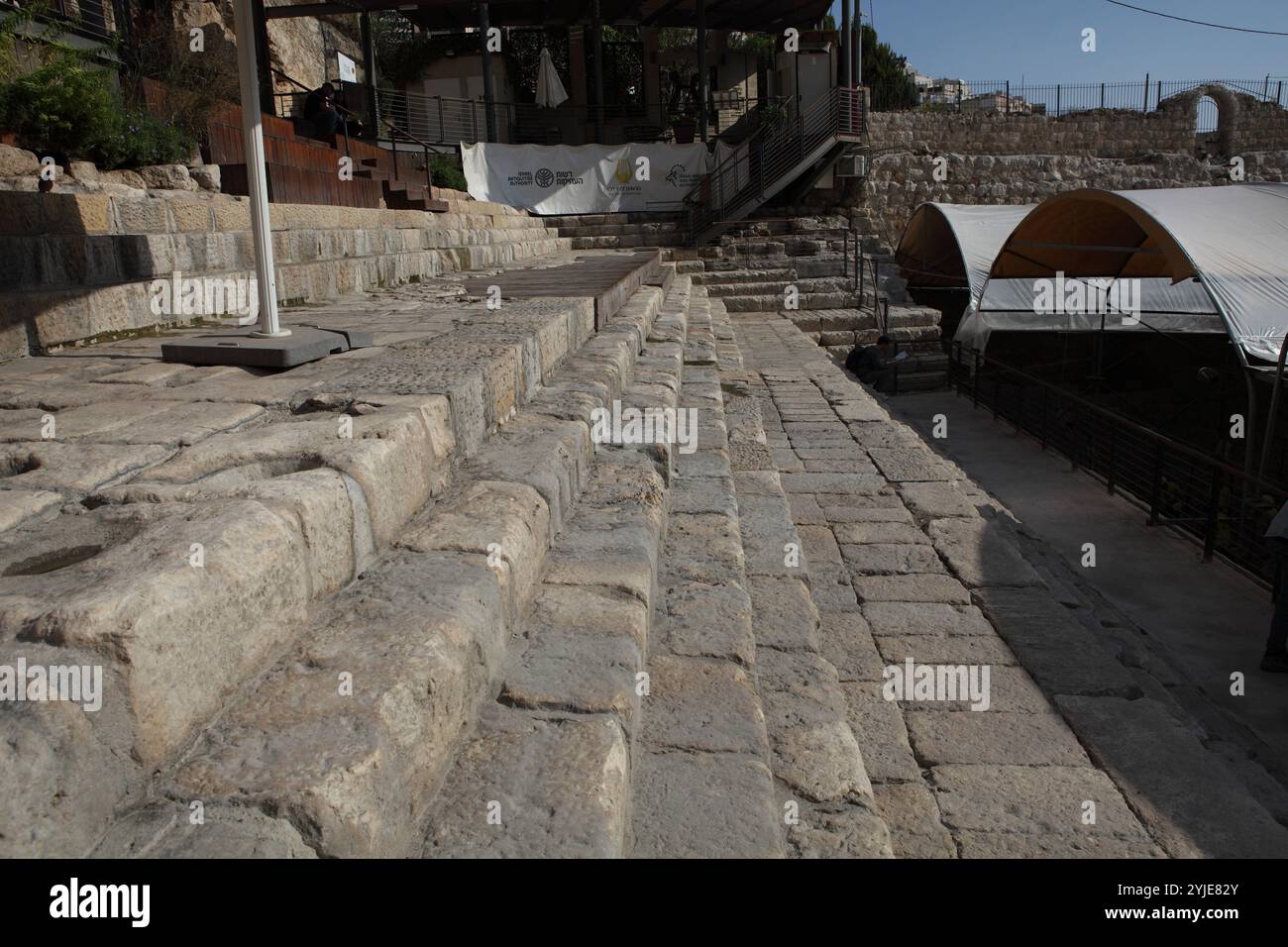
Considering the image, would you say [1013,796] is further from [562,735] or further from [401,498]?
[401,498]

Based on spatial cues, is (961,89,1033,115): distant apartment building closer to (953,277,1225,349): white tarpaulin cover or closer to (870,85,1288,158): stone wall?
(870,85,1288,158): stone wall

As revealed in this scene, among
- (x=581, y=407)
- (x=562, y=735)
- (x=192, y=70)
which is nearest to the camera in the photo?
(x=562, y=735)

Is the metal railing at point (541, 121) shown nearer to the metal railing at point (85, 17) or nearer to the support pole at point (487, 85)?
the support pole at point (487, 85)

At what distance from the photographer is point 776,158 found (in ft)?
61.1

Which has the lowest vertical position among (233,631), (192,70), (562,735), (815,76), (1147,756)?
(1147,756)

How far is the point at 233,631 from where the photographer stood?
145 centimetres

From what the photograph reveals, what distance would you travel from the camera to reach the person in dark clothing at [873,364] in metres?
11.6

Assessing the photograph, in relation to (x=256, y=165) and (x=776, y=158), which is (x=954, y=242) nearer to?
(x=776, y=158)

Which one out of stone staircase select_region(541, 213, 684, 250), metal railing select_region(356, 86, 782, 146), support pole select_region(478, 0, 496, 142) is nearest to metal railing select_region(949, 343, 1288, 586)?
stone staircase select_region(541, 213, 684, 250)

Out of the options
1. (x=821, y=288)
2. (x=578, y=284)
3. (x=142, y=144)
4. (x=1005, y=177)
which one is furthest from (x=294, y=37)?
(x=578, y=284)

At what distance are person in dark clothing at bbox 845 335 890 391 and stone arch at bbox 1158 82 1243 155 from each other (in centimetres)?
2165

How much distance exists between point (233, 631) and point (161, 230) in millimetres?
4365

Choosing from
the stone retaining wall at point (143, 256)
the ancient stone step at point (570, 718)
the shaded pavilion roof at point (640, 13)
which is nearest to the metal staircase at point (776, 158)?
the shaded pavilion roof at point (640, 13)

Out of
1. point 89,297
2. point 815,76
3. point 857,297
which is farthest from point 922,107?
point 89,297
